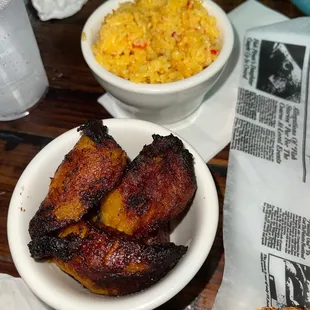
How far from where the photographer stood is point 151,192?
2.25ft

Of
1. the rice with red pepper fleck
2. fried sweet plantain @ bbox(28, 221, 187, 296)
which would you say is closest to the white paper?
the rice with red pepper fleck

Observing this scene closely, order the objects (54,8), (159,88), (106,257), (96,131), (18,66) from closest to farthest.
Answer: (106,257) < (96,131) < (159,88) < (18,66) < (54,8)

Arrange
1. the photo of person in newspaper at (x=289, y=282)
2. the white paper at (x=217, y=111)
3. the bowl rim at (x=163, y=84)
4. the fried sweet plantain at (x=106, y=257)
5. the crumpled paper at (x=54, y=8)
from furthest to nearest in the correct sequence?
the crumpled paper at (x=54, y=8)
the white paper at (x=217, y=111)
the bowl rim at (x=163, y=84)
the photo of person in newspaper at (x=289, y=282)
the fried sweet plantain at (x=106, y=257)

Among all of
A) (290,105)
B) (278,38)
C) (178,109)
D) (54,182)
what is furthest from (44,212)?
(278,38)

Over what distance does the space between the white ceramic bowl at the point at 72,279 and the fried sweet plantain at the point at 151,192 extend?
42mm

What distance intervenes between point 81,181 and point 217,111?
489 millimetres

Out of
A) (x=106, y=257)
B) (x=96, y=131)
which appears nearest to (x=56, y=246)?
(x=106, y=257)

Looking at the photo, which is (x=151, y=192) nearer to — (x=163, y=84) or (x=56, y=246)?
(x=56, y=246)

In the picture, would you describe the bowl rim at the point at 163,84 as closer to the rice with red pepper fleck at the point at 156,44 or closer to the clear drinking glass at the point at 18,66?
the rice with red pepper fleck at the point at 156,44

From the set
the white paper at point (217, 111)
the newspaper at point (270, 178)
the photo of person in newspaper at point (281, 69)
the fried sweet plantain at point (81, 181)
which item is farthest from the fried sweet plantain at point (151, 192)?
the photo of person in newspaper at point (281, 69)

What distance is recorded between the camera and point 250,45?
1.15 metres

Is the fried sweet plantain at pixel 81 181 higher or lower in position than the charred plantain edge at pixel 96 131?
lower

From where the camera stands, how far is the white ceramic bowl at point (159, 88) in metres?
0.89

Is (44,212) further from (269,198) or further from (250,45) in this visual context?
(250,45)
